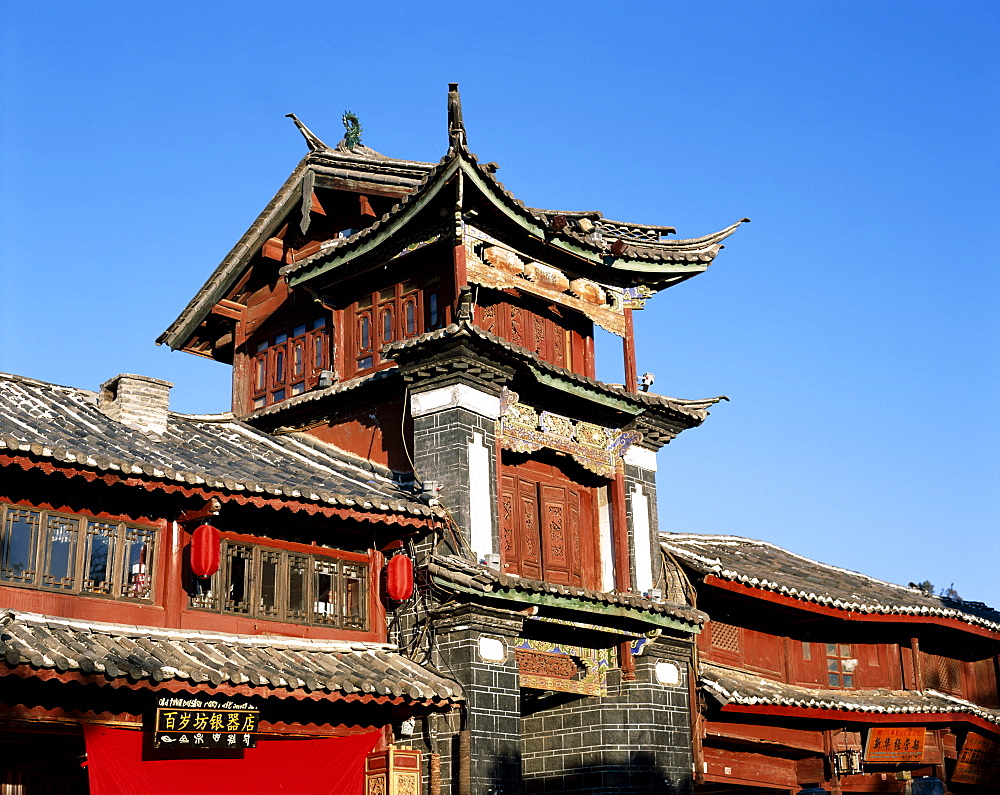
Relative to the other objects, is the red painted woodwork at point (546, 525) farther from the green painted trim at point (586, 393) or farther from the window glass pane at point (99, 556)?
the window glass pane at point (99, 556)

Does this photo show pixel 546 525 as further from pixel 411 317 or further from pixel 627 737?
pixel 411 317

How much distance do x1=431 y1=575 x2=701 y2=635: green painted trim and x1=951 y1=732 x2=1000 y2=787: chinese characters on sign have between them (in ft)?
30.0

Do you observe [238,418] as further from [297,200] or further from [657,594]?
[657,594]

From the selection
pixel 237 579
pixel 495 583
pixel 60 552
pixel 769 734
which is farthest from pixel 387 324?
pixel 769 734

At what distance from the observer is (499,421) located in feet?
71.0

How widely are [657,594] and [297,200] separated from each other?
33.0ft

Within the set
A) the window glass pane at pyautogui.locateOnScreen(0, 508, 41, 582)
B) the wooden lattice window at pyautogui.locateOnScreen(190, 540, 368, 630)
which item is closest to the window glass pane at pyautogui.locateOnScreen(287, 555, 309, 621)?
the wooden lattice window at pyautogui.locateOnScreen(190, 540, 368, 630)

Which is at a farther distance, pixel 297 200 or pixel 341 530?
pixel 297 200

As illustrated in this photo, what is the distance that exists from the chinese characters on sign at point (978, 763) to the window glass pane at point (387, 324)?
15363 millimetres

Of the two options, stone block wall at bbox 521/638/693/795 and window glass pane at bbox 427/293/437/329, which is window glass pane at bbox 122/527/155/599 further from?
stone block wall at bbox 521/638/693/795

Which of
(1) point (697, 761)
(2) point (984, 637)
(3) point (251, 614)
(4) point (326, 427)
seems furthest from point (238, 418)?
(2) point (984, 637)

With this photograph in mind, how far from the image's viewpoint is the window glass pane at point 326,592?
1938 cm

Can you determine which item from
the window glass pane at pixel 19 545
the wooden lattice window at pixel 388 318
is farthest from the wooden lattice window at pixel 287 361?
the window glass pane at pixel 19 545

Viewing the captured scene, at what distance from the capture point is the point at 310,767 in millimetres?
17875
